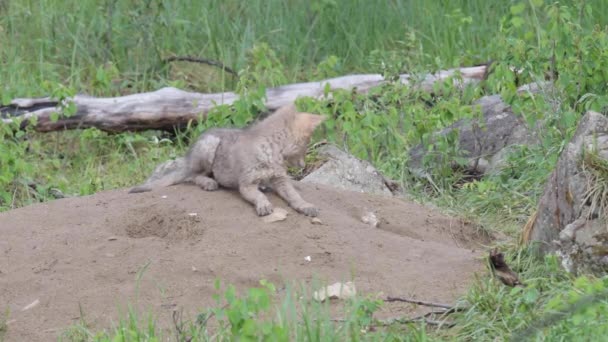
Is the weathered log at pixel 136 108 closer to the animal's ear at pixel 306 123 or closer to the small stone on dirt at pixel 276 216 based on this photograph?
the animal's ear at pixel 306 123

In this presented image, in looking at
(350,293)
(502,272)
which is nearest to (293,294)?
(350,293)

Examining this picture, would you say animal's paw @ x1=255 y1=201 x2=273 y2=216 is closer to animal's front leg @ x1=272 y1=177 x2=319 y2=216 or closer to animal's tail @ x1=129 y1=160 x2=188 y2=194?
animal's front leg @ x1=272 y1=177 x2=319 y2=216

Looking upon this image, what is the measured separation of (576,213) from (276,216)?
1.52 m

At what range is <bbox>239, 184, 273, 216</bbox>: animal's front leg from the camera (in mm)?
5703

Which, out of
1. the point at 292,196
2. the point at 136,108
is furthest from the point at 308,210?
the point at 136,108

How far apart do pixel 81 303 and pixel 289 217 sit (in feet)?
4.00

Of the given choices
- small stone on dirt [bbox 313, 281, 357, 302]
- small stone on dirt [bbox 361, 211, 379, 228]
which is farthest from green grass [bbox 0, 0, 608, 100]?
small stone on dirt [bbox 313, 281, 357, 302]

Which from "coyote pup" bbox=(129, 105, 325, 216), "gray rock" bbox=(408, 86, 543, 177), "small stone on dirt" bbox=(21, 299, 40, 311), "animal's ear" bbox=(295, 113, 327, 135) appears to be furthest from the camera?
"gray rock" bbox=(408, 86, 543, 177)

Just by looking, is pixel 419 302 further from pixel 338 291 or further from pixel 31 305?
pixel 31 305

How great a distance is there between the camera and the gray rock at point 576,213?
4.97 m

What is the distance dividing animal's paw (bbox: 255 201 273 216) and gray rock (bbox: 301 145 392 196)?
4.60ft

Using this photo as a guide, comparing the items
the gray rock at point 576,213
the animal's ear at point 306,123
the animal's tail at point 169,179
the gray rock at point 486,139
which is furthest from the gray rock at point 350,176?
the gray rock at point 576,213

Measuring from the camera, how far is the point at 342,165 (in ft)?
24.1

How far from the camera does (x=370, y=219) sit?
607 cm
